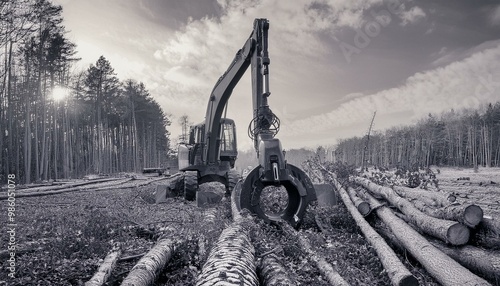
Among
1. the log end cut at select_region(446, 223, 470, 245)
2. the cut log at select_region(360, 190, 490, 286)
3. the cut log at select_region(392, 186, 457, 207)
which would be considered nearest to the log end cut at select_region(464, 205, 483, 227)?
the log end cut at select_region(446, 223, 470, 245)

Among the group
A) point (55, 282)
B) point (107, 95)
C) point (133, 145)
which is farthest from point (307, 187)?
point (133, 145)

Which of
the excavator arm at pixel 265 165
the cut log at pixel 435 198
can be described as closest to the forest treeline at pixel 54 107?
the excavator arm at pixel 265 165

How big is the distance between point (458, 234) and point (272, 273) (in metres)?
3.09

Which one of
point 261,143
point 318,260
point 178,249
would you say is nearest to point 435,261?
point 318,260

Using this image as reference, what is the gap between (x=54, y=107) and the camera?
1126 inches

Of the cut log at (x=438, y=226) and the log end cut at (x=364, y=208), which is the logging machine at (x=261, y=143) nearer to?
the log end cut at (x=364, y=208)

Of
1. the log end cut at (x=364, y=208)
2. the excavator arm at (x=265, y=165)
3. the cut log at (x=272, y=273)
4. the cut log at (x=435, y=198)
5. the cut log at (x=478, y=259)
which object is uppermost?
the excavator arm at (x=265, y=165)

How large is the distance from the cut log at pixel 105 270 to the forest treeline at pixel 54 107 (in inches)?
749

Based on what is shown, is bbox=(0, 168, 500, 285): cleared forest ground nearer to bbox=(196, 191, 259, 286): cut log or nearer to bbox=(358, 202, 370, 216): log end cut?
bbox=(358, 202, 370, 216): log end cut

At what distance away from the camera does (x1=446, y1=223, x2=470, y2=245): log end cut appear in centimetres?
461

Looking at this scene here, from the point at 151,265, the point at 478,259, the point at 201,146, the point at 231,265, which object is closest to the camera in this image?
the point at 231,265

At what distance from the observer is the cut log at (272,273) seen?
3074mm

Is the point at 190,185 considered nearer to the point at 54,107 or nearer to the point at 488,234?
the point at 488,234

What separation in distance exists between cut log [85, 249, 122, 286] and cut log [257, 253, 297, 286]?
176cm
